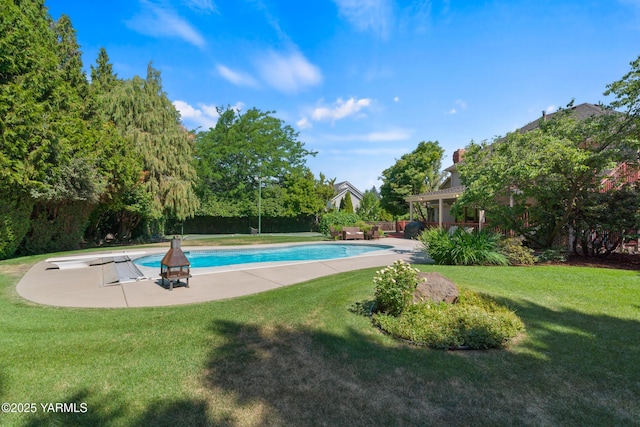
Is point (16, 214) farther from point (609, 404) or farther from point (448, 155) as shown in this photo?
point (448, 155)

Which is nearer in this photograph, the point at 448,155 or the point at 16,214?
the point at 16,214

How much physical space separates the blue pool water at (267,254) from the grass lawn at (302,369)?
28.2ft

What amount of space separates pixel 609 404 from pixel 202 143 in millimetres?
32164

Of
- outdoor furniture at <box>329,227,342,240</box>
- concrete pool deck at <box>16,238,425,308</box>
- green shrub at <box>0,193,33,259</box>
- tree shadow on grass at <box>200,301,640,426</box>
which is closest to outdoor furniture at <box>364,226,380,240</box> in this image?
outdoor furniture at <box>329,227,342,240</box>

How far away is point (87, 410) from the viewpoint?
7.69ft

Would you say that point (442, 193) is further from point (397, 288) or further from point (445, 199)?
point (397, 288)

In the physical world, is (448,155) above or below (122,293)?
above

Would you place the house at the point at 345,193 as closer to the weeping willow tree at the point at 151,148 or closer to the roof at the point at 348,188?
the roof at the point at 348,188

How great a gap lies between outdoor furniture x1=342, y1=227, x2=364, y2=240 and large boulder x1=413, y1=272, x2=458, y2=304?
15.0 metres

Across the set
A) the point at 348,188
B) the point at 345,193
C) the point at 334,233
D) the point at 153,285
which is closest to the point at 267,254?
the point at 334,233

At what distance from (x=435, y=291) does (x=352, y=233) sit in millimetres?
15422

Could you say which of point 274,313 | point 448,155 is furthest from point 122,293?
point 448,155

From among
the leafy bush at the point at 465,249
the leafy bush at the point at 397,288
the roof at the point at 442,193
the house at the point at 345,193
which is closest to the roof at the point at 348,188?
the house at the point at 345,193

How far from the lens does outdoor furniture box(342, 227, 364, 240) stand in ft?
65.8
